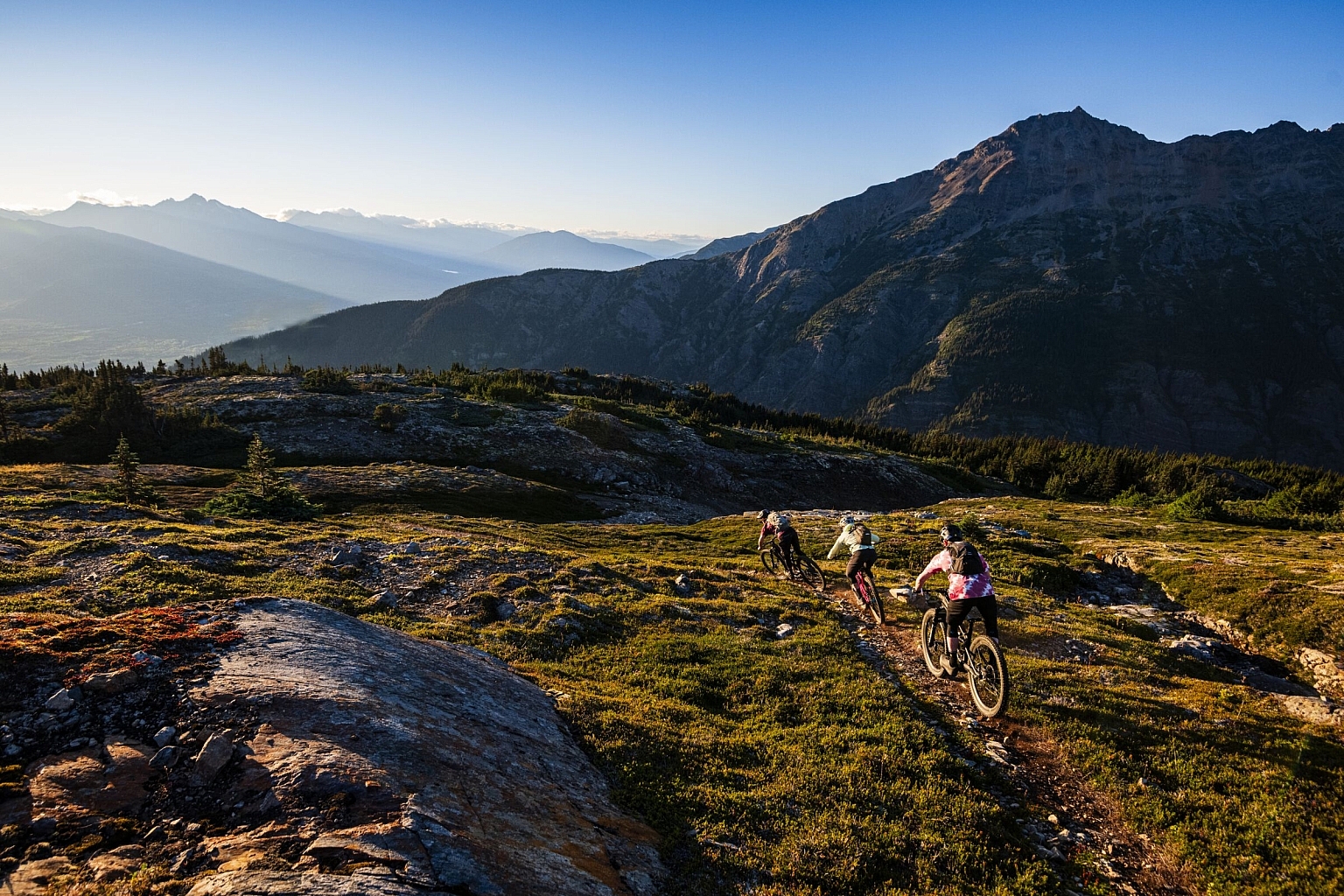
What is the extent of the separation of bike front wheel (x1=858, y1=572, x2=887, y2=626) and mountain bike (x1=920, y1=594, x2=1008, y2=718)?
7.91 feet

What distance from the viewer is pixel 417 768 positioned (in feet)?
20.2

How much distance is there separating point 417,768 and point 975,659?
10.1 meters

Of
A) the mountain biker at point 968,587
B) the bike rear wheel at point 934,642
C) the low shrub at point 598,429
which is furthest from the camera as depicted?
the low shrub at point 598,429

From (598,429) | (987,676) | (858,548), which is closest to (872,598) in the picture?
(858,548)

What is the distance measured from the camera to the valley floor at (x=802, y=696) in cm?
647

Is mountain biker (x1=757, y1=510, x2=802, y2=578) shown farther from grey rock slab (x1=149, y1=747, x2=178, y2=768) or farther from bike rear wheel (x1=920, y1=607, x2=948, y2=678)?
grey rock slab (x1=149, y1=747, x2=178, y2=768)

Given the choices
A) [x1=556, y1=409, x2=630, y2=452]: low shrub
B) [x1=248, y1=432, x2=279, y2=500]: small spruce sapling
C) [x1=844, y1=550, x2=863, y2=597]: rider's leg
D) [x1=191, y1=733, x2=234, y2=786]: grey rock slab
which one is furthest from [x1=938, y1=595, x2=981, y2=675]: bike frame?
[x1=556, y1=409, x2=630, y2=452]: low shrub

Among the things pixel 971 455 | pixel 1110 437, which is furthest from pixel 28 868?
pixel 1110 437

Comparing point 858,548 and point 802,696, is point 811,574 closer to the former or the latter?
point 858,548

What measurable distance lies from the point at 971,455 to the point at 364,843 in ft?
234

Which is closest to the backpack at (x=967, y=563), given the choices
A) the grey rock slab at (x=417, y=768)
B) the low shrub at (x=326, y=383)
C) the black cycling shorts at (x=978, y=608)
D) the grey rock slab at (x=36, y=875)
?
the black cycling shorts at (x=978, y=608)

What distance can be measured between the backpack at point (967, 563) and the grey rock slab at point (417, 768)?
7.51 meters

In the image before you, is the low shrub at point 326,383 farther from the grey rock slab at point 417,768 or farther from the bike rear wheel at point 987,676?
the bike rear wheel at point 987,676

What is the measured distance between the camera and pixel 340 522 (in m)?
22.6
